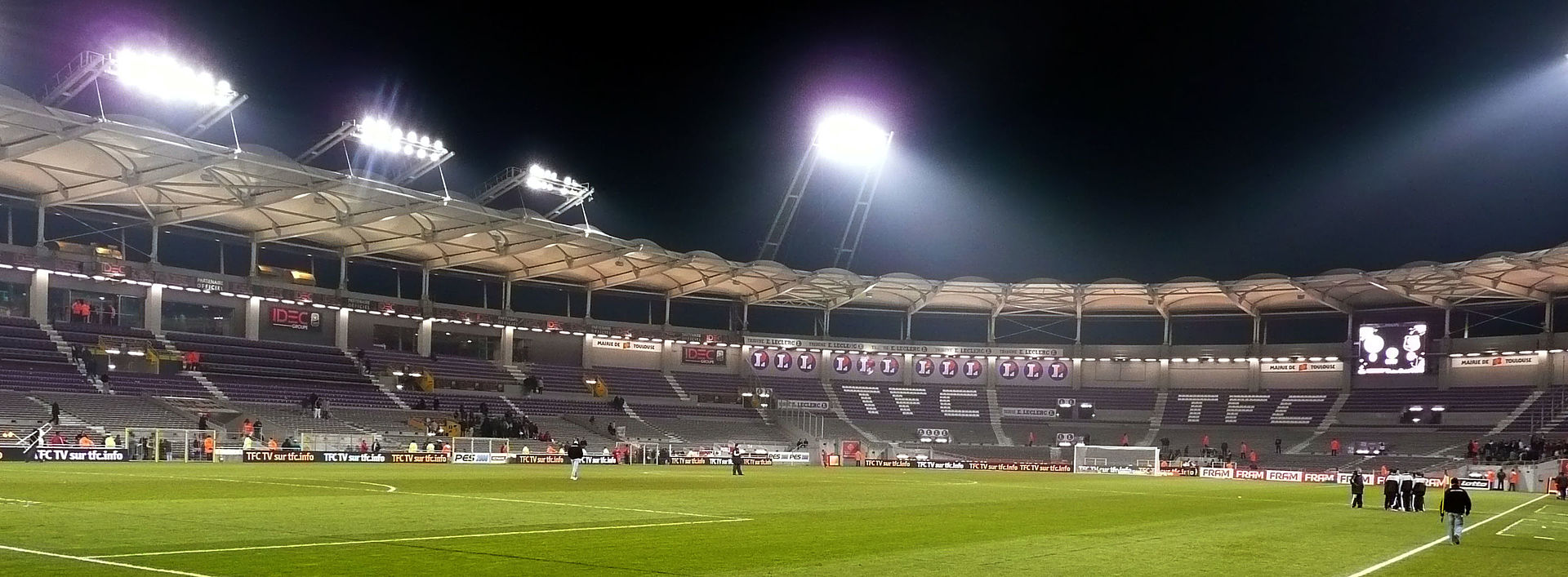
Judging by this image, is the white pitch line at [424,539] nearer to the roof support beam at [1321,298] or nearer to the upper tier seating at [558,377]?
the upper tier seating at [558,377]

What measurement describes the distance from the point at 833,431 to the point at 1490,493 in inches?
1597

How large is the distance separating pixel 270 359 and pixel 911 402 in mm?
43963

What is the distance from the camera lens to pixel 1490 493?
4712cm

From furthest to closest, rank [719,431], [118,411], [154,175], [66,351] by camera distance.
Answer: [719,431] → [66,351] → [118,411] → [154,175]

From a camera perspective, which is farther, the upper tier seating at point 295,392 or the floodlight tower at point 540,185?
the floodlight tower at point 540,185

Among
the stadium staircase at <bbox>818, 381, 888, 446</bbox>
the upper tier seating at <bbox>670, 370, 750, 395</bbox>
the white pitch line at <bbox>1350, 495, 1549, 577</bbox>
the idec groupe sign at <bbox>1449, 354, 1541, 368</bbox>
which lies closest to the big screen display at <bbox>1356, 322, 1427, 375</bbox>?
the idec groupe sign at <bbox>1449, 354, 1541, 368</bbox>

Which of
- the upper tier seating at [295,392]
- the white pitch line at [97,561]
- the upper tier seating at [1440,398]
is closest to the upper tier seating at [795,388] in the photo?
the upper tier seating at [295,392]

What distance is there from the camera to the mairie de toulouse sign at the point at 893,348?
84938 millimetres

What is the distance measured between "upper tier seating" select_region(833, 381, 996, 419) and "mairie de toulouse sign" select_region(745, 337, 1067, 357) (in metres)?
2.61

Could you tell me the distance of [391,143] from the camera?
53500 mm

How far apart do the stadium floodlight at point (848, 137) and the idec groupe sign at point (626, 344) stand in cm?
1898

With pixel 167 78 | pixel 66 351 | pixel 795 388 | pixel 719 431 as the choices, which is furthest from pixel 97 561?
pixel 795 388

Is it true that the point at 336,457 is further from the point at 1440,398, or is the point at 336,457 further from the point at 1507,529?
the point at 1440,398

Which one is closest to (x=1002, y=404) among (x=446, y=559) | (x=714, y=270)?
(x=714, y=270)
